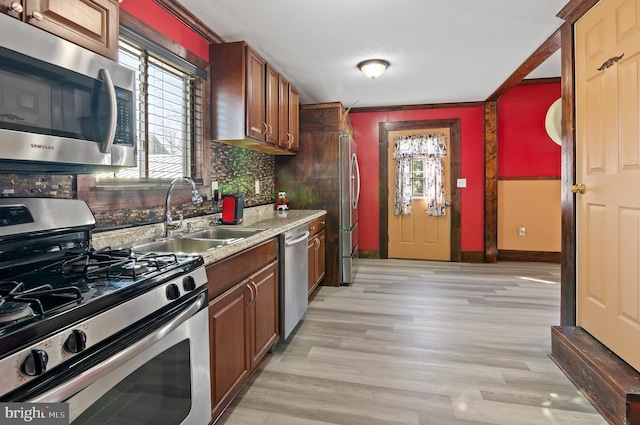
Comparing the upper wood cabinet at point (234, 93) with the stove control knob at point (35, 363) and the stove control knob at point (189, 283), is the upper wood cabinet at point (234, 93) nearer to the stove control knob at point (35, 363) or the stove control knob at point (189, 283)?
the stove control knob at point (189, 283)

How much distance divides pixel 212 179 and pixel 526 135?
180 inches

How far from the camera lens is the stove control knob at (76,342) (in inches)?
33.4

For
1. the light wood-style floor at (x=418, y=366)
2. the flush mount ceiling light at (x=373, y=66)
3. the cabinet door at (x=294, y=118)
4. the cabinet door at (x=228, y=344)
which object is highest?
the flush mount ceiling light at (x=373, y=66)

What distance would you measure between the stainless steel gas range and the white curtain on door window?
14.9ft

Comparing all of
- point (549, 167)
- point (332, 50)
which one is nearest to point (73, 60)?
point (332, 50)

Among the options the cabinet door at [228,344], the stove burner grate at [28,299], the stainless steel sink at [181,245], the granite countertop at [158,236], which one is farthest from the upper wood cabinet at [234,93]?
the stove burner grate at [28,299]

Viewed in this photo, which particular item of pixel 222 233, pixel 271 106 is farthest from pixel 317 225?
pixel 222 233

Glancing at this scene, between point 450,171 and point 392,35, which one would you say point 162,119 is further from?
point 450,171

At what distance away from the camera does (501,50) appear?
10.8 feet

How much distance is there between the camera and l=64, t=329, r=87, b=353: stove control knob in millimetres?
848

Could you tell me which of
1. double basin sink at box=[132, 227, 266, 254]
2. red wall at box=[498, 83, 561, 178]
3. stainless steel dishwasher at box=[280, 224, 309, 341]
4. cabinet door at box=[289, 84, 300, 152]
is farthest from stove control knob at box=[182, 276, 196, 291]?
red wall at box=[498, 83, 561, 178]

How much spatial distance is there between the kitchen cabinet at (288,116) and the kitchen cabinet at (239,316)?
4.93 feet

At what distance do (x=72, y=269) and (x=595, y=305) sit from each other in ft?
8.86

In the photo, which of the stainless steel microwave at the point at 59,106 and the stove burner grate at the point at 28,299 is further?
the stainless steel microwave at the point at 59,106
